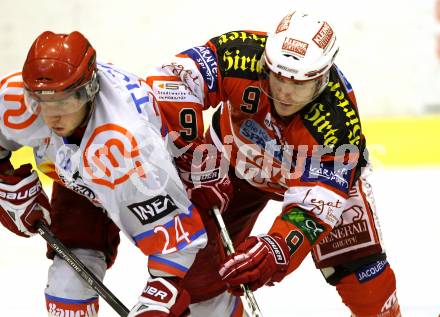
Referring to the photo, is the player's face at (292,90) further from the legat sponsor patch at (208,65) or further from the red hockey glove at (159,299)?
the red hockey glove at (159,299)

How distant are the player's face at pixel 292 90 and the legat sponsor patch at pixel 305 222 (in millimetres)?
413

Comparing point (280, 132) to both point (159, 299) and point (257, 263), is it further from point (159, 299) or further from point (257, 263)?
point (159, 299)

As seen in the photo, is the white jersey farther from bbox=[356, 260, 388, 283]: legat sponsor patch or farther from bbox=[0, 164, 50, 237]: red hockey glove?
bbox=[356, 260, 388, 283]: legat sponsor patch

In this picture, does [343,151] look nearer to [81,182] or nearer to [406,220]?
[81,182]

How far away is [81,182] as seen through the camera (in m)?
3.14

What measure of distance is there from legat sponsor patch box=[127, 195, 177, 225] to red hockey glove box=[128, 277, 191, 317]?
0.75 ft

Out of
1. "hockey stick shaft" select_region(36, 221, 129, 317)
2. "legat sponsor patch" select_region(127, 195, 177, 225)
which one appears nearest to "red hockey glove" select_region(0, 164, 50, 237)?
"hockey stick shaft" select_region(36, 221, 129, 317)

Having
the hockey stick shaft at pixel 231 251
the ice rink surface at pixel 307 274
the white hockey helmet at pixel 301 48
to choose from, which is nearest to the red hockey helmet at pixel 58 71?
the white hockey helmet at pixel 301 48

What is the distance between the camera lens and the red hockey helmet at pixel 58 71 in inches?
112

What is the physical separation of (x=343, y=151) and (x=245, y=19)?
3.51m

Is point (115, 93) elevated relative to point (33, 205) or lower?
elevated

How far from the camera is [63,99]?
2.88m

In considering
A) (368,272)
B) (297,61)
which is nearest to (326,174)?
(297,61)

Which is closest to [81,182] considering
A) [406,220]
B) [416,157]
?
[406,220]
